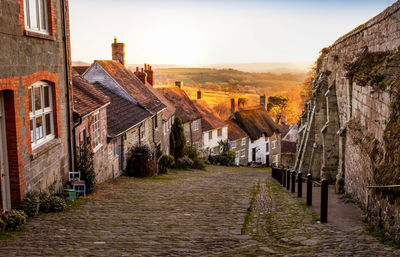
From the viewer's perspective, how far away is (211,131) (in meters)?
41.9

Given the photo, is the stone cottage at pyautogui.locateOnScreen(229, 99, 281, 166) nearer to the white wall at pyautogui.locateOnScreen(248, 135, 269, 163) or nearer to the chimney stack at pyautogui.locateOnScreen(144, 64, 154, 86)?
the white wall at pyautogui.locateOnScreen(248, 135, 269, 163)

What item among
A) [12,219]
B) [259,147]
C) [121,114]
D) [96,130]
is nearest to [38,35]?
[12,219]

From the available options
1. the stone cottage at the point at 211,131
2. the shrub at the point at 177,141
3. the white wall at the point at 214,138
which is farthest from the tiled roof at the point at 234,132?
the shrub at the point at 177,141

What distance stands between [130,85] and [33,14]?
15.4 m

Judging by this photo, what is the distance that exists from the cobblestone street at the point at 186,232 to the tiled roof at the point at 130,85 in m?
12.9

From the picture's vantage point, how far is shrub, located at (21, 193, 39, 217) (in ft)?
27.8

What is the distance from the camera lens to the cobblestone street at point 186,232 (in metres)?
6.18

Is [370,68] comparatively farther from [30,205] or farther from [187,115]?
[187,115]

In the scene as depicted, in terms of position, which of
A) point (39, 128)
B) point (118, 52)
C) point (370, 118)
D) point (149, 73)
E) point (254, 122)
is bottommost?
point (254, 122)

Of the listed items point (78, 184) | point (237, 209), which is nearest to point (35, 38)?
point (78, 184)

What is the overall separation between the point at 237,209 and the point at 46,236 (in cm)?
491

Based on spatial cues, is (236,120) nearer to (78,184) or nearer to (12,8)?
(78,184)

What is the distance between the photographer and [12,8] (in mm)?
8164

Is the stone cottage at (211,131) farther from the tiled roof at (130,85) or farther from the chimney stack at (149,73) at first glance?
the tiled roof at (130,85)
